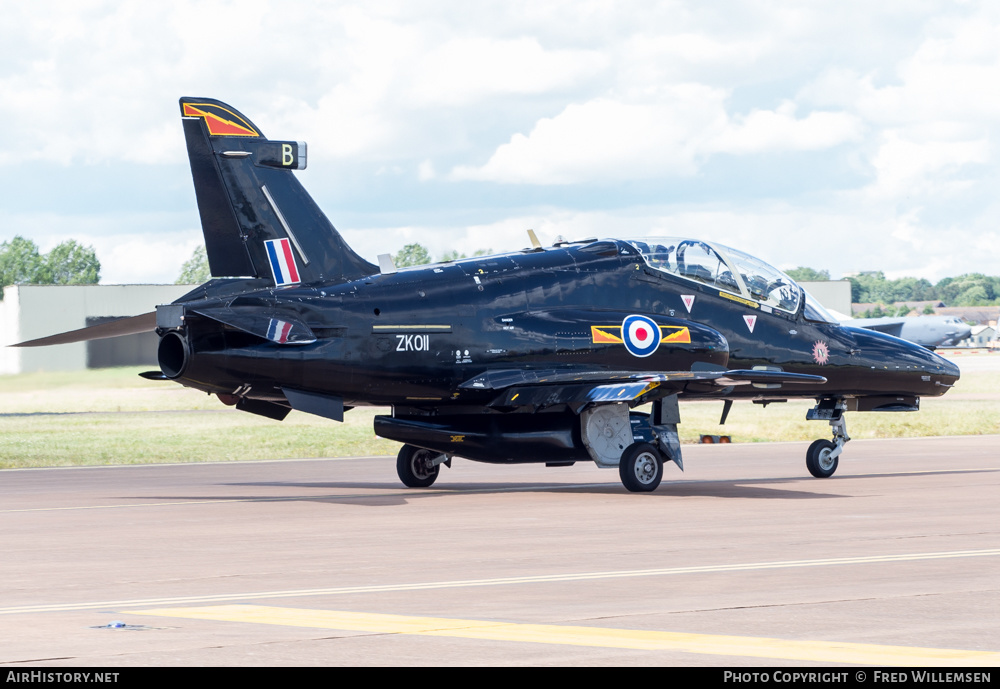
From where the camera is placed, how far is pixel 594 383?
19.7 m

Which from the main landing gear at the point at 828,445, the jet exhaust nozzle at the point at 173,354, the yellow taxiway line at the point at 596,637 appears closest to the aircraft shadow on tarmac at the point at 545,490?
the main landing gear at the point at 828,445

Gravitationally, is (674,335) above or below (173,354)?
above

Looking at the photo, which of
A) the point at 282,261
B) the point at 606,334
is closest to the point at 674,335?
the point at 606,334

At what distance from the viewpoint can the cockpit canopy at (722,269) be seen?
2197 cm

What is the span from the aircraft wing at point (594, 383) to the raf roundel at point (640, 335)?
0.95 m

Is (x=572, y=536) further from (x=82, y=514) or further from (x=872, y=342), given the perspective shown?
(x=872, y=342)

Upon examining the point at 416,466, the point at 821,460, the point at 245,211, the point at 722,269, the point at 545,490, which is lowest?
the point at 545,490

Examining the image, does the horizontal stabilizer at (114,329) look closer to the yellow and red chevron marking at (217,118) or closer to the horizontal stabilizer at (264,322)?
the horizontal stabilizer at (264,322)

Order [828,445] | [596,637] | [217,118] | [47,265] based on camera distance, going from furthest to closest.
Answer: [47,265] < [828,445] < [217,118] < [596,637]

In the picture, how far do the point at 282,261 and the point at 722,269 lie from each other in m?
7.10

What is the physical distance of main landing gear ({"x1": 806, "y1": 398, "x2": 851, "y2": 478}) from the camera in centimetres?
2325

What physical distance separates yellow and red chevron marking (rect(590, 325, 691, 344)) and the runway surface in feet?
7.59

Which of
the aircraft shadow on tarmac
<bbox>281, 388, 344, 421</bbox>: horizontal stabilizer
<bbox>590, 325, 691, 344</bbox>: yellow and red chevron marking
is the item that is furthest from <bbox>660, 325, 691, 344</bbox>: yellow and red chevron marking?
<bbox>281, 388, 344, 421</bbox>: horizontal stabilizer

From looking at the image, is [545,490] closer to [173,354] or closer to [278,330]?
[278,330]
